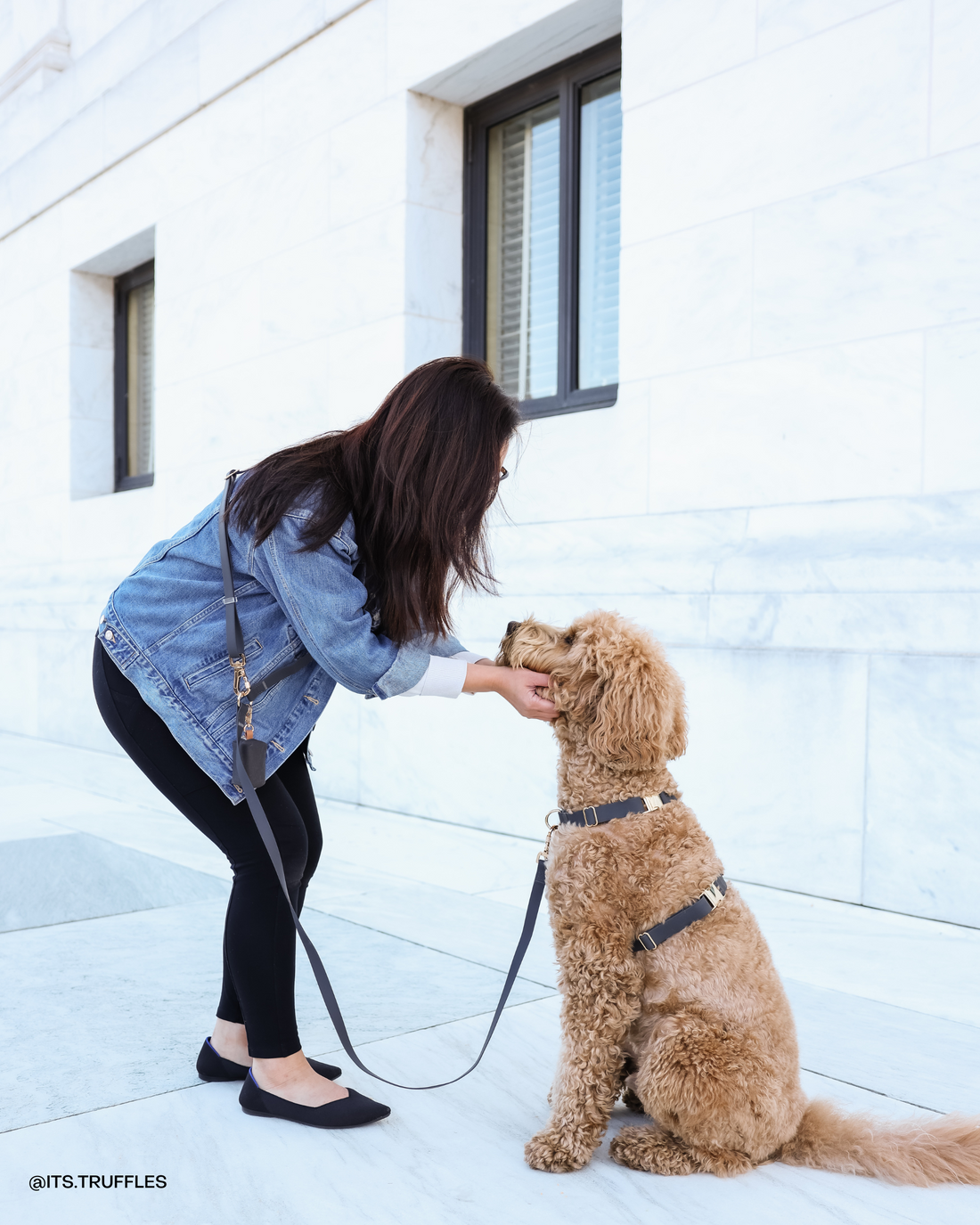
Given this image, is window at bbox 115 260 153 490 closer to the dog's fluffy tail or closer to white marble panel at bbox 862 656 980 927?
white marble panel at bbox 862 656 980 927

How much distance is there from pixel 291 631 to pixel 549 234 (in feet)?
14.4

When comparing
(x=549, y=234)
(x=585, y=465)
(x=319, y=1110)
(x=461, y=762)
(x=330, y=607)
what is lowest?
(x=319, y=1110)

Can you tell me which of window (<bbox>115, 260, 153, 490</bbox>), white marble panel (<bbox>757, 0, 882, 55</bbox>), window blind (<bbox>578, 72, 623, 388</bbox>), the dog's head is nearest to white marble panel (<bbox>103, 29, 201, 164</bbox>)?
window (<bbox>115, 260, 153, 490</bbox>)

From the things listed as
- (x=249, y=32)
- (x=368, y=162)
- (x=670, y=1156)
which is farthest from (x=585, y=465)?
(x=249, y=32)

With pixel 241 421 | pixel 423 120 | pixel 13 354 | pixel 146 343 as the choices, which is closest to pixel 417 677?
pixel 423 120

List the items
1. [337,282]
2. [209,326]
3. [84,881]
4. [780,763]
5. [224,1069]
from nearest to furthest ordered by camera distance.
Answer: [224,1069]
[780,763]
[84,881]
[337,282]
[209,326]

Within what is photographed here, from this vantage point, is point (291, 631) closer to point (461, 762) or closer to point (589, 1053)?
point (589, 1053)

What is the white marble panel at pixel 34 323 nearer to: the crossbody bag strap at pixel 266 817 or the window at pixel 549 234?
the window at pixel 549 234

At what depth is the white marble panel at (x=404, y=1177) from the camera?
2.08 metres

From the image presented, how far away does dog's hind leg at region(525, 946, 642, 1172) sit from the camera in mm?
2215

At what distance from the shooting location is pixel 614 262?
19.1ft

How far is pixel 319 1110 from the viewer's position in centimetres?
245

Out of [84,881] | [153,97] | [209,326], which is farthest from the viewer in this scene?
[153,97]

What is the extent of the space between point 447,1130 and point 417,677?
3.47 ft
